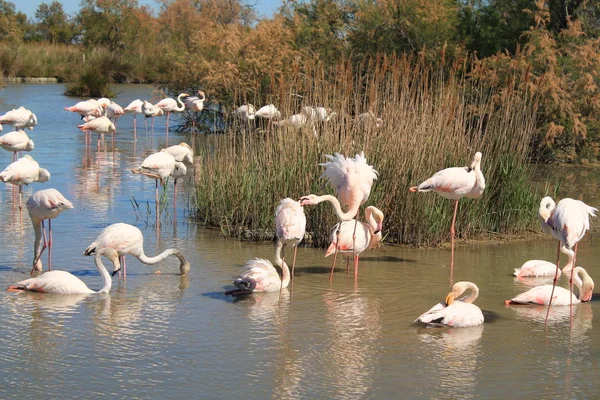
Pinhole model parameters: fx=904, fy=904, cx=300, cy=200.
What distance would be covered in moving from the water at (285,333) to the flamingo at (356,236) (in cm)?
27

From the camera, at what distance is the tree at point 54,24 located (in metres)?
66.0

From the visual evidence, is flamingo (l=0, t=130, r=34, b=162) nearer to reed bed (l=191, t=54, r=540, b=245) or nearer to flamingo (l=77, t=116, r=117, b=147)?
flamingo (l=77, t=116, r=117, b=147)

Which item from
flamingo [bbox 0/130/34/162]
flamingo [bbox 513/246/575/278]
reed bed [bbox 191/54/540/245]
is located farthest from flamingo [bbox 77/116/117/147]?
flamingo [bbox 513/246/575/278]

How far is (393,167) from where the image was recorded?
948 cm

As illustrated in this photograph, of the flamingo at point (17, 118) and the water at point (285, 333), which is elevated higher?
the flamingo at point (17, 118)

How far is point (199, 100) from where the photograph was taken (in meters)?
20.3

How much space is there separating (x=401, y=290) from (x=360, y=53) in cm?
1168

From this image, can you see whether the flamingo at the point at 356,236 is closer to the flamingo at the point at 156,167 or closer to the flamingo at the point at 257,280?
the flamingo at the point at 257,280

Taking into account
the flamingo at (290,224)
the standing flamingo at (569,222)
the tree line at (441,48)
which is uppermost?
the tree line at (441,48)

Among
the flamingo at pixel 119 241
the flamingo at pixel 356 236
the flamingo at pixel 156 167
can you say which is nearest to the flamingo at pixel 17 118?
the flamingo at pixel 156 167

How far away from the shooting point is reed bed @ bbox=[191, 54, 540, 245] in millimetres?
9453

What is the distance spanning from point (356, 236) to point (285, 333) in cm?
196

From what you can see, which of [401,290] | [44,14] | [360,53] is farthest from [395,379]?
[44,14]

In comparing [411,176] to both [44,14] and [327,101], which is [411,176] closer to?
[327,101]
